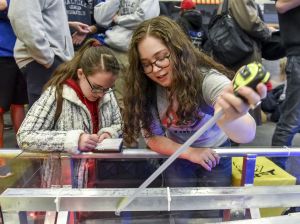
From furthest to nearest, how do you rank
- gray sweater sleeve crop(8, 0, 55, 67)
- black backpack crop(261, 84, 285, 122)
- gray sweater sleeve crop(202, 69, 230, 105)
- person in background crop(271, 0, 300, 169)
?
black backpack crop(261, 84, 285, 122), person in background crop(271, 0, 300, 169), gray sweater sleeve crop(8, 0, 55, 67), gray sweater sleeve crop(202, 69, 230, 105)

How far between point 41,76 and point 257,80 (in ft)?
4.78

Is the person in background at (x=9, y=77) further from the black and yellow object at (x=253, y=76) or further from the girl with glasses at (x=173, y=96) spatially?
the black and yellow object at (x=253, y=76)

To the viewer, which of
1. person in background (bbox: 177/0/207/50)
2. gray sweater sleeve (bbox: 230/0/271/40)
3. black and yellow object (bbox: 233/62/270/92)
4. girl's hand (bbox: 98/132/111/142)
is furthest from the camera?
person in background (bbox: 177/0/207/50)

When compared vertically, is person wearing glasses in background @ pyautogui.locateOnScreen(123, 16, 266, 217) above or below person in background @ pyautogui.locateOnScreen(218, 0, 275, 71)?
above

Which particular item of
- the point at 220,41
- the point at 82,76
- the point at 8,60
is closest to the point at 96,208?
the point at 82,76

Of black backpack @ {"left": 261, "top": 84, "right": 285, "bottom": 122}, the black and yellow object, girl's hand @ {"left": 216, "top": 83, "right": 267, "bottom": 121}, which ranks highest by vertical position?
the black and yellow object

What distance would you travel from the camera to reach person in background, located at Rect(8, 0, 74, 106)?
1.66 meters

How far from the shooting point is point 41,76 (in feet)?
5.98

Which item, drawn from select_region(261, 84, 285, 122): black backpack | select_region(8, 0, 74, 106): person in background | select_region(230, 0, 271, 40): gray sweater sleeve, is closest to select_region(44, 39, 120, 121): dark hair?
select_region(8, 0, 74, 106): person in background

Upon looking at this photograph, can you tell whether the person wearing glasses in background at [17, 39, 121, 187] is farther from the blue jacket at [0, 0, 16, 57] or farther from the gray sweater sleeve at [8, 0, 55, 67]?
the blue jacket at [0, 0, 16, 57]

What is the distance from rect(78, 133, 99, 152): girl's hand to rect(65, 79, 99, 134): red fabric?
0.75ft

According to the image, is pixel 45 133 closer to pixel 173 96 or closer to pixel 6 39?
pixel 173 96

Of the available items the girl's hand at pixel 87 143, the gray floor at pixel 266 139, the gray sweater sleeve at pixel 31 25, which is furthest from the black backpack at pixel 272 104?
the girl's hand at pixel 87 143

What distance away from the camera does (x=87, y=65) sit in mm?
1290
